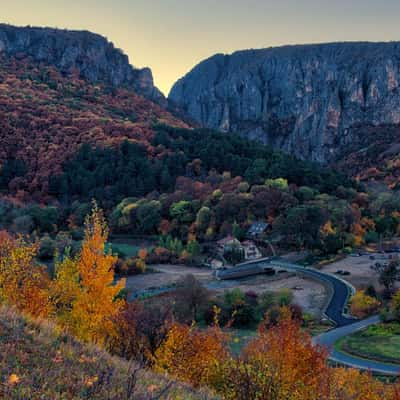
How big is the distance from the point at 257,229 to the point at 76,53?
11063 centimetres

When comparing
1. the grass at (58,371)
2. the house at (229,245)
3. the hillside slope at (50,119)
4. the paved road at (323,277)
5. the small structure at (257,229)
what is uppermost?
the hillside slope at (50,119)

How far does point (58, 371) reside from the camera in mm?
6531

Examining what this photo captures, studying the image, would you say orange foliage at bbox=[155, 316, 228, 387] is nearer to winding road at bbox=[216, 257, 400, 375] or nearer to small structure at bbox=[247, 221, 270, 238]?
winding road at bbox=[216, 257, 400, 375]

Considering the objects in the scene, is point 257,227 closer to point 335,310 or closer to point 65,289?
point 335,310

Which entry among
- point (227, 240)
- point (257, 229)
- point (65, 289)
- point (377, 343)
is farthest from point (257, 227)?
point (65, 289)

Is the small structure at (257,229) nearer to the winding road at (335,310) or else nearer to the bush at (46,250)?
the winding road at (335,310)

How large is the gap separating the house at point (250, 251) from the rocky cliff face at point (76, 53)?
104 m

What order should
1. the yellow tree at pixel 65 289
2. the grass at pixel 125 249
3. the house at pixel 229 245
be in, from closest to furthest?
the yellow tree at pixel 65 289 < the grass at pixel 125 249 < the house at pixel 229 245

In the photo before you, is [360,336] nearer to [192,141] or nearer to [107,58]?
[192,141]

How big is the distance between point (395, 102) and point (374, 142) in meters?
22.0

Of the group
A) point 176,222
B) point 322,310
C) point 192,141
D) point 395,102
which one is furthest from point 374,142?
point 322,310

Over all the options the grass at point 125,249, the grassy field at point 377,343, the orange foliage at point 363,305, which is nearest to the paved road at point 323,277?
the orange foliage at point 363,305

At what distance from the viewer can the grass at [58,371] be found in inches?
227

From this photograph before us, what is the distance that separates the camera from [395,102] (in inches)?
7382
